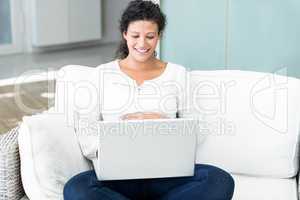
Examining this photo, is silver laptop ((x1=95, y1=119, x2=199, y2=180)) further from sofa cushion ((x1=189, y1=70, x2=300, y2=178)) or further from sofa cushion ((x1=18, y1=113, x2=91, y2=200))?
sofa cushion ((x1=189, y1=70, x2=300, y2=178))

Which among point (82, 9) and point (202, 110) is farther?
point (82, 9)

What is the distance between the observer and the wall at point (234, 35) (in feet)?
9.36

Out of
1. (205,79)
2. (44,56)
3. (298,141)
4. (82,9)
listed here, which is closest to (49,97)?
(44,56)

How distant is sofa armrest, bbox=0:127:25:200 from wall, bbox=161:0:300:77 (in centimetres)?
155

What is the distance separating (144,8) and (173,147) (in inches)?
24.6

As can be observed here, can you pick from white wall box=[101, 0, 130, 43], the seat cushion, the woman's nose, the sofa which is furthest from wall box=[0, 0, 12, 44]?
the seat cushion

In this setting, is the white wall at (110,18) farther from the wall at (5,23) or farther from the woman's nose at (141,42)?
the woman's nose at (141,42)

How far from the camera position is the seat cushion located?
1985mm

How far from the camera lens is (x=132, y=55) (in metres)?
2.08

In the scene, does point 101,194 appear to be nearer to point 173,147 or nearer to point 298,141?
point 173,147

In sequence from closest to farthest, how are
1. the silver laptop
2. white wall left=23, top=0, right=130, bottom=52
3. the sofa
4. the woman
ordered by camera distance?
the silver laptop → the woman → the sofa → white wall left=23, top=0, right=130, bottom=52

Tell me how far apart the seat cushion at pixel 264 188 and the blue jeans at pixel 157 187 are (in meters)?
0.17

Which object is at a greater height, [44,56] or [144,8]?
[144,8]

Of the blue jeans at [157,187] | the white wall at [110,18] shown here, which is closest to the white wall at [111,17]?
the white wall at [110,18]
